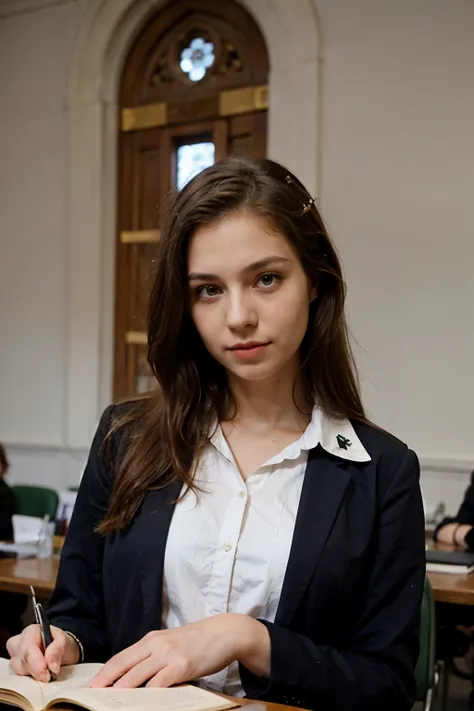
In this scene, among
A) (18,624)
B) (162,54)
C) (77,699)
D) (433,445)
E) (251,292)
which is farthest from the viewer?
(162,54)

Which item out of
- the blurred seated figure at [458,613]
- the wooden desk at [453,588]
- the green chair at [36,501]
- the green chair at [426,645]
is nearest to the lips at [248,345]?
the green chair at [426,645]

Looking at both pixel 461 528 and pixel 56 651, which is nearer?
pixel 56 651

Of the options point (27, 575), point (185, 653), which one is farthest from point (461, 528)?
point (185, 653)

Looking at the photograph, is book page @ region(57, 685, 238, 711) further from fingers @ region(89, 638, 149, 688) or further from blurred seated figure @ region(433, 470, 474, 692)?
blurred seated figure @ region(433, 470, 474, 692)

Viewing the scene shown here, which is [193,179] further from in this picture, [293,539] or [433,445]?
[433,445]

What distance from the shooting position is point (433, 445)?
4.49 m

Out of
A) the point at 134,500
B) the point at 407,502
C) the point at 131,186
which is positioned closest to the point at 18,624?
the point at 134,500

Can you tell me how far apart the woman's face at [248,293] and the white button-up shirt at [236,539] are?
0.19m

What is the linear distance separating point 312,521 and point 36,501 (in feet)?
11.4

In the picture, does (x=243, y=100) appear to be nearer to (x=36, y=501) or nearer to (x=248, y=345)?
(x=36, y=501)

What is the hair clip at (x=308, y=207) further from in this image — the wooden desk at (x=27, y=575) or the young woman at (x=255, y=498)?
the wooden desk at (x=27, y=575)

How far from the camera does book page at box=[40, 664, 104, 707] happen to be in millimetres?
1081

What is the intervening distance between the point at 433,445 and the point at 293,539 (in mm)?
3314

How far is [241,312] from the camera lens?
128cm
